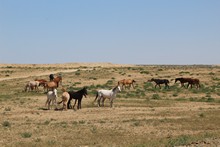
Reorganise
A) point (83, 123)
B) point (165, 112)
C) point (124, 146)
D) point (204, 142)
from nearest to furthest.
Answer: point (204, 142), point (124, 146), point (83, 123), point (165, 112)

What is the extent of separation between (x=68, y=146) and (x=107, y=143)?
1.62m

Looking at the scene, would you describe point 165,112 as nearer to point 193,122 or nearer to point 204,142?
point 193,122

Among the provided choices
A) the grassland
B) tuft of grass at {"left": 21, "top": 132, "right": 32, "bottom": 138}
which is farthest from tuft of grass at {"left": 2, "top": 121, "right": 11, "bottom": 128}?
tuft of grass at {"left": 21, "top": 132, "right": 32, "bottom": 138}

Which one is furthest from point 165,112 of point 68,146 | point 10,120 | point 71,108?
point 68,146

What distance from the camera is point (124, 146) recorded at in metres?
16.2

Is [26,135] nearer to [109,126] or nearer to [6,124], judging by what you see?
[6,124]

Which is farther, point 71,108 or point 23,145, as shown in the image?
point 71,108

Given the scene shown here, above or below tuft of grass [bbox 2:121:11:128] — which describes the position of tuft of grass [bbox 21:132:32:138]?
above

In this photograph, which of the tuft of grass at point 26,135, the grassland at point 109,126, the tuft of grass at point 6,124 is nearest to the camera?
the grassland at point 109,126

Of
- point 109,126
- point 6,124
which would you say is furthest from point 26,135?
point 109,126

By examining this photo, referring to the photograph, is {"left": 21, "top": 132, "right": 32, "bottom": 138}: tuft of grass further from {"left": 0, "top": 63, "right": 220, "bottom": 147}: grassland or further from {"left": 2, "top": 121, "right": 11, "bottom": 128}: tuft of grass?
{"left": 2, "top": 121, "right": 11, "bottom": 128}: tuft of grass

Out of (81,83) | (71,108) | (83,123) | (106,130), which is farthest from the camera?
(81,83)

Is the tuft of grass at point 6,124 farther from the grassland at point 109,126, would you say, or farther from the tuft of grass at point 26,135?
the tuft of grass at point 26,135

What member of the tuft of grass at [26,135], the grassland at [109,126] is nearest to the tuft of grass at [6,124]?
the grassland at [109,126]
